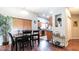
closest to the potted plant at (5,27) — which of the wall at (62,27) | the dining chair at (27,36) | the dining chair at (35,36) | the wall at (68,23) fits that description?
the dining chair at (27,36)

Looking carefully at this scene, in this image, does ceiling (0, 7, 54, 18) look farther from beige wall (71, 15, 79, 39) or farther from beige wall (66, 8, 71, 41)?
beige wall (71, 15, 79, 39)

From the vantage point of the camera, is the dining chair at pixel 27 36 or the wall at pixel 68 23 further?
the dining chair at pixel 27 36

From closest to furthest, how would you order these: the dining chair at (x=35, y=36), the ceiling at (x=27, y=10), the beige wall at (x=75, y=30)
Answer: the ceiling at (x=27, y=10) < the beige wall at (x=75, y=30) < the dining chair at (x=35, y=36)

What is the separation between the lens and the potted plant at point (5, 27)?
1.97m

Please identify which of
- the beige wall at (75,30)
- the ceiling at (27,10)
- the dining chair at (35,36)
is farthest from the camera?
the dining chair at (35,36)

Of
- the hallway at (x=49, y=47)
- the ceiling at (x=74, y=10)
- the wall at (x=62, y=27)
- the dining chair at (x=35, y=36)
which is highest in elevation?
the ceiling at (x=74, y=10)

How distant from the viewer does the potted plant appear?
1.97 m

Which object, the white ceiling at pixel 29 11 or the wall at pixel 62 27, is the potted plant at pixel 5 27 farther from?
the wall at pixel 62 27

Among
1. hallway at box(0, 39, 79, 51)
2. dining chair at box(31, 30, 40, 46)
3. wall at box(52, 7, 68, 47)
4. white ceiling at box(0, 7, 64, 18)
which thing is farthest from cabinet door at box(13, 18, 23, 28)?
wall at box(52, 7, 68, 47)

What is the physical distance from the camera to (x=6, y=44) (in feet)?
6.54

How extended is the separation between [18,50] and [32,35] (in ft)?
1.54

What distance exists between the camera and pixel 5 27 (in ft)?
6.55

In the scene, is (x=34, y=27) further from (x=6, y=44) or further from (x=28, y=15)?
(x=6, y=44)
